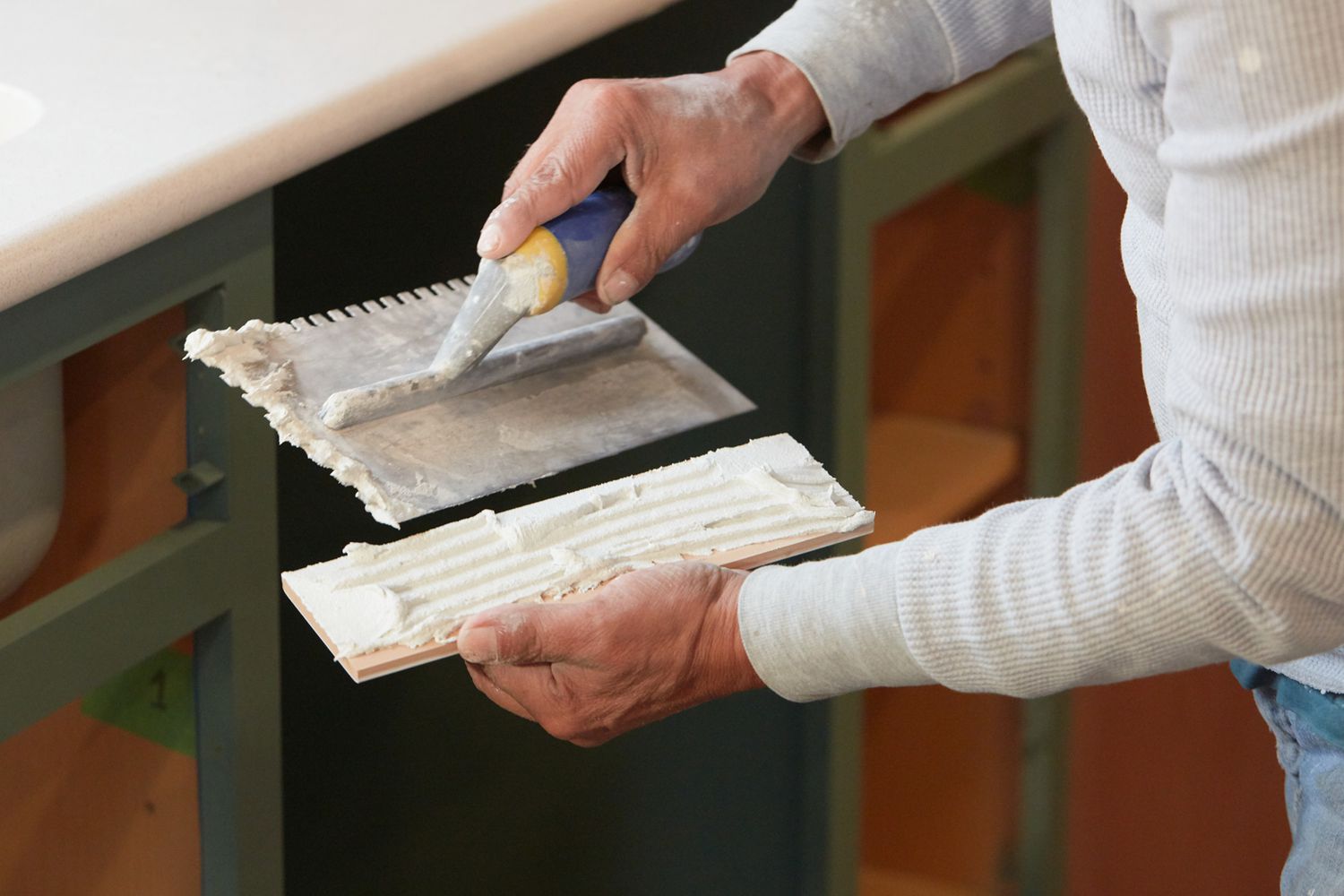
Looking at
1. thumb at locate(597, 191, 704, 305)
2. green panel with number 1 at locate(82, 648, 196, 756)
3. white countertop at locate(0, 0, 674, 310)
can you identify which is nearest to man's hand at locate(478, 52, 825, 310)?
thumb at locate(597, 191, 704, 305)

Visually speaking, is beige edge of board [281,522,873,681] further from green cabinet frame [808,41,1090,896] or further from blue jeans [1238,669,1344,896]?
green cabinet frame [808,41,1090,896]

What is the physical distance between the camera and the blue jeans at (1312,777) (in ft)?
2.56

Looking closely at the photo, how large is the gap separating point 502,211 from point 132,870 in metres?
0.49

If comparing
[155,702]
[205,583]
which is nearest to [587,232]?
[205,583]

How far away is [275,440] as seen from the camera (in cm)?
86

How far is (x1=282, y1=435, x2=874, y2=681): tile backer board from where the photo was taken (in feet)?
2.39

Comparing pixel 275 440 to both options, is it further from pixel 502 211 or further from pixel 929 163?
pixel 929 163

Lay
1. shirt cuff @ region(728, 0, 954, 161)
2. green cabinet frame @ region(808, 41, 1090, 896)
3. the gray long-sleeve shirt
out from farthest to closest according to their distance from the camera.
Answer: green cabinet frame @ region(808, 41, 1090, 896), shirt cuff @ region(728, 0, 954, 161), the gray long-sleeve shirt

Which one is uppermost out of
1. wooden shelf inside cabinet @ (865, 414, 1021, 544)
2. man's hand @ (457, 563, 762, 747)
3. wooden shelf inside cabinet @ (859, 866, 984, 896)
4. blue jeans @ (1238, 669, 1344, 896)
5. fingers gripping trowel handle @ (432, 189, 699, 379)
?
fingers gripping trowel handle @ (432, 189, 699, 379)

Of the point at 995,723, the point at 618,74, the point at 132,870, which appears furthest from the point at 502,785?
the point at 995,723

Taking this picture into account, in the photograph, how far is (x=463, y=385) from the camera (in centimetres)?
81

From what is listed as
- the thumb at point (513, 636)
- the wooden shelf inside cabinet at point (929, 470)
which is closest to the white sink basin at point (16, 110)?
the thumb at point (513, 636)

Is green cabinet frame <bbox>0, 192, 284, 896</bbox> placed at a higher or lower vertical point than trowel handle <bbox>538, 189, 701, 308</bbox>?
lower

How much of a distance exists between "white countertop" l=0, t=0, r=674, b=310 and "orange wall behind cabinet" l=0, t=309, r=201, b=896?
4.0 inches
